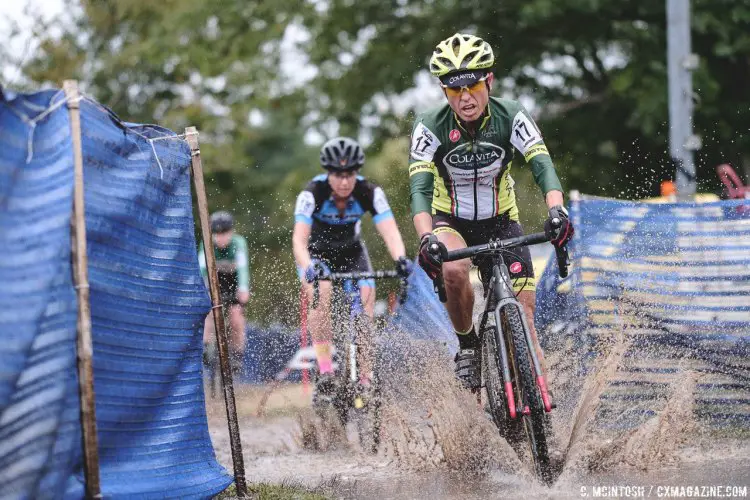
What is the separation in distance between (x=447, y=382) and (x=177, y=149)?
91.5 inches

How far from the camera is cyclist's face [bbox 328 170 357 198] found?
9.16 meters

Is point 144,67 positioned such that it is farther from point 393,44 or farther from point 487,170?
point 487,170

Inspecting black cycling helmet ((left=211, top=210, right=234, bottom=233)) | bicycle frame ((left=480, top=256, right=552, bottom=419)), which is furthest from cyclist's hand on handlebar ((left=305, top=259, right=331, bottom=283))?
black cycling helmet ((left=211, top=210, right=234, bottom=233))

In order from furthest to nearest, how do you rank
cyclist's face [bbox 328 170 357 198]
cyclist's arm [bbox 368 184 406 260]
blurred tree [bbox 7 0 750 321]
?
blurred tree [bbox 7 0 750 321]
cyclist's arm [bbox 368 184 406 260]
cyclist's face [bbox 328 170 357 198]

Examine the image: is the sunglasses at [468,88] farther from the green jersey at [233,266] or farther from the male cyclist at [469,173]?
the green jersey at [233,266]

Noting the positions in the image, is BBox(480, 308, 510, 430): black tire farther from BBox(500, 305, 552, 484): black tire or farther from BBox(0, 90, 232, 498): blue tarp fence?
BBox(0, 90, 232, 498): blue tarp fence

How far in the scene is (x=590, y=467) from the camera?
659 cm

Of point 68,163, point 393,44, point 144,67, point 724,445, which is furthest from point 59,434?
point 144,67

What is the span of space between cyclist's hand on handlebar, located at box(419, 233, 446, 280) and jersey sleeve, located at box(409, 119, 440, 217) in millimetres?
501

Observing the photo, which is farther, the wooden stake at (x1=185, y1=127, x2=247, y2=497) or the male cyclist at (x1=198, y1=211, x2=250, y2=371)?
the male cyclist at (x1=198, y1=211, x2=250, y2=371)

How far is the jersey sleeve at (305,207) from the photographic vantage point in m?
9.18

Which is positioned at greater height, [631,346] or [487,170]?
[487,170]

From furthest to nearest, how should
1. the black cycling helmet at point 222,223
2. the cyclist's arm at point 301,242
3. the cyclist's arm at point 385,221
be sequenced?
the black cycling helmet at point 222,223
the cyclist's arm at point 385,221
the cyclist's arm at point 301,242

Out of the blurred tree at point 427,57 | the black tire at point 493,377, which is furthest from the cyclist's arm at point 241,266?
the black tire at point 493,377
